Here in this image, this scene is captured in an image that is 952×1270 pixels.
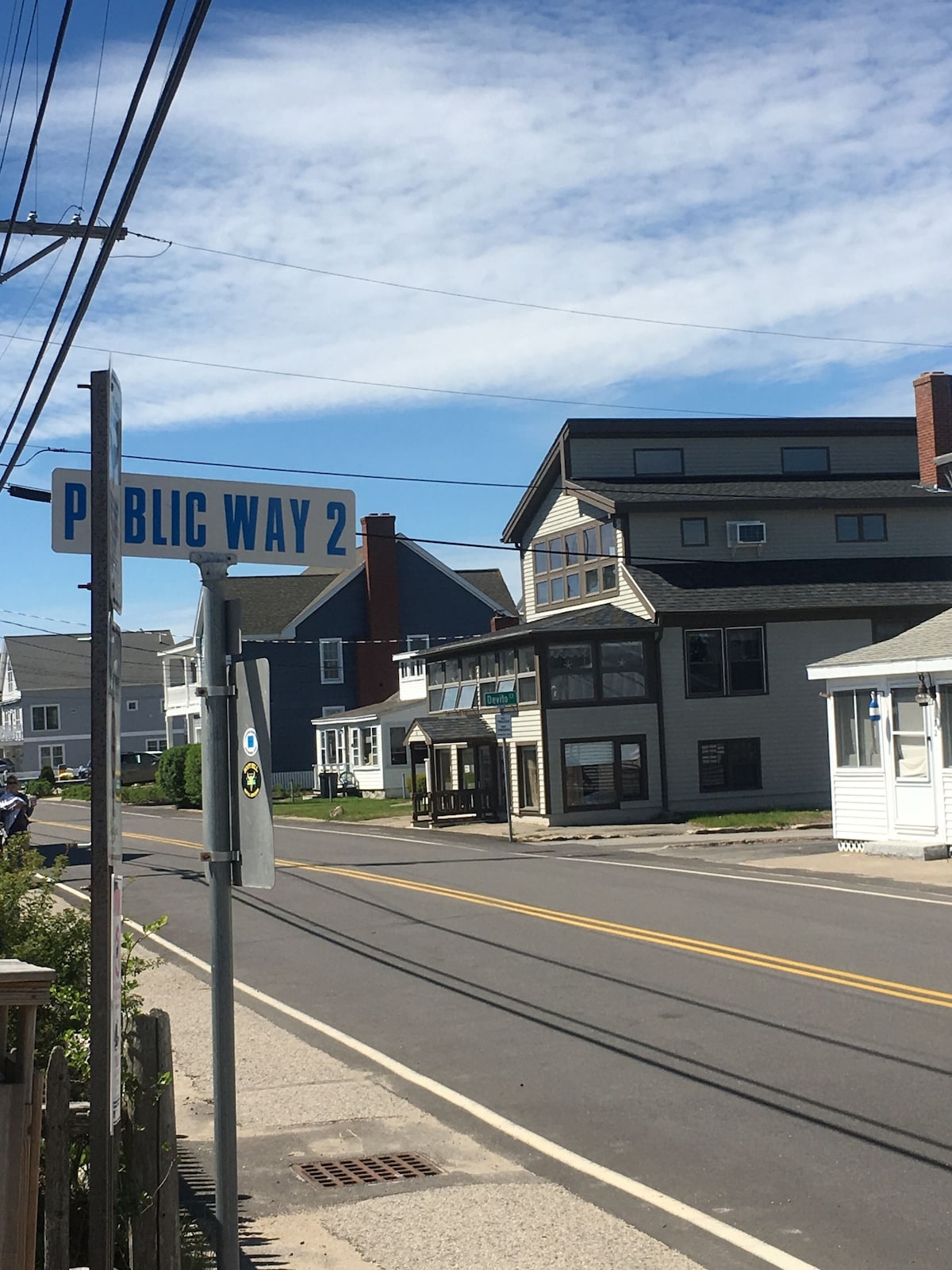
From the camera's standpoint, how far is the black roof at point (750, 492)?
4103cm

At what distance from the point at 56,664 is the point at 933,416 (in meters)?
74.2

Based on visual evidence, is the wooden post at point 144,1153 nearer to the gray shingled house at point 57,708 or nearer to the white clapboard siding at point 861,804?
the white clapboard siding at point 861,804

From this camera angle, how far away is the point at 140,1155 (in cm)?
475

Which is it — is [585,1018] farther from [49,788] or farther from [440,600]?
[49,788]

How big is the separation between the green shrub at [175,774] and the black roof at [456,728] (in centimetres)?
1788

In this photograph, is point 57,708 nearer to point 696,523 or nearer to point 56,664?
point 56,664

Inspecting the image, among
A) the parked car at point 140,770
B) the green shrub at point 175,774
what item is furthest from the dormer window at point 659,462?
the parked car at point 140,770

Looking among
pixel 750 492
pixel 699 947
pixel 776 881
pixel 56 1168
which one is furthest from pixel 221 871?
pixel 750 492

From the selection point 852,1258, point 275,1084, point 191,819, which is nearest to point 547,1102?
point 275,1084

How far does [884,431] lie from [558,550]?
12.1 m

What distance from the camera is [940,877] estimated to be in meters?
21.3

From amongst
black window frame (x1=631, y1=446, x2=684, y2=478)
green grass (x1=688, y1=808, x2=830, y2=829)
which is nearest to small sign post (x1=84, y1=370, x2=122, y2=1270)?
green grass (x1=688, y1=808, x2=830, y2=829)

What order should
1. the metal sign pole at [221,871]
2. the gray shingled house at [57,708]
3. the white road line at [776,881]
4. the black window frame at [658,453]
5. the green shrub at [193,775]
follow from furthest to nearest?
the gray shingled house at [57,708], the green shrub at [193,775], the black window frame at [658,453], the white road line at [776,881], the metal sign pole at [221,871]

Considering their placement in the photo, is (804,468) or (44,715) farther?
(44,715)
